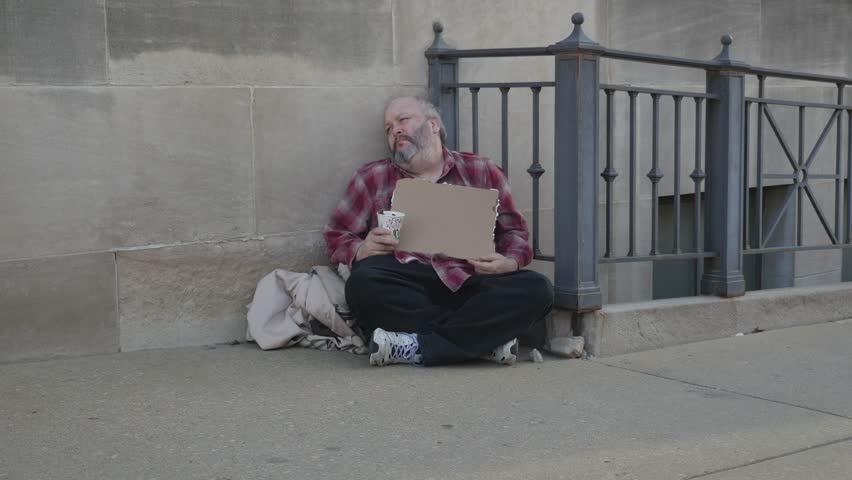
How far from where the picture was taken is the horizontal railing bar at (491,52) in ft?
14.2

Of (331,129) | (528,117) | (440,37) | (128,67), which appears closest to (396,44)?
(440,37)

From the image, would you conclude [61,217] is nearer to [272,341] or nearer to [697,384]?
[272,341]

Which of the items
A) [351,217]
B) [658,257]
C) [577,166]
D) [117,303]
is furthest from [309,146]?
[658,257]

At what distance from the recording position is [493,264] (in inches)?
165

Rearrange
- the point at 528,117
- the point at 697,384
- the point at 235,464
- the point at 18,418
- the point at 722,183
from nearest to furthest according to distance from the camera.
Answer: the point at 235,464 < the point at 18,418 < the point at 697,384 < the point at 722,183 < the point at 528,117

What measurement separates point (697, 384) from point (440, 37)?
2.06 meters

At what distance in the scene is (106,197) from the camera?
13.1 ft

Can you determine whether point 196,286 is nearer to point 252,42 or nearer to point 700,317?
point 252,42

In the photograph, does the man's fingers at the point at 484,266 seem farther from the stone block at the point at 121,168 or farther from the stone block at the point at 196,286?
the stone block at the point at 121,168

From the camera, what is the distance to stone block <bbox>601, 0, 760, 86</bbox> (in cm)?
584

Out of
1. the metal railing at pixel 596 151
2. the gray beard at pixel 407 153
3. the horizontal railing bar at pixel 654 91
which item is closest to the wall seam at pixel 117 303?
the gray beard at pixel 407 153

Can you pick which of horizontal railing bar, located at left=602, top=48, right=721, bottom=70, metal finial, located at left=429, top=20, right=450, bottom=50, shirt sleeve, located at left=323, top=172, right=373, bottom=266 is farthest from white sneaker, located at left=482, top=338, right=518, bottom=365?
metal finial, located at left=429, top=20, right=450, bottom=50

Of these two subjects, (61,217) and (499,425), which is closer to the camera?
(499,425)

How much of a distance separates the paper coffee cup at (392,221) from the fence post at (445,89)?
84cm
